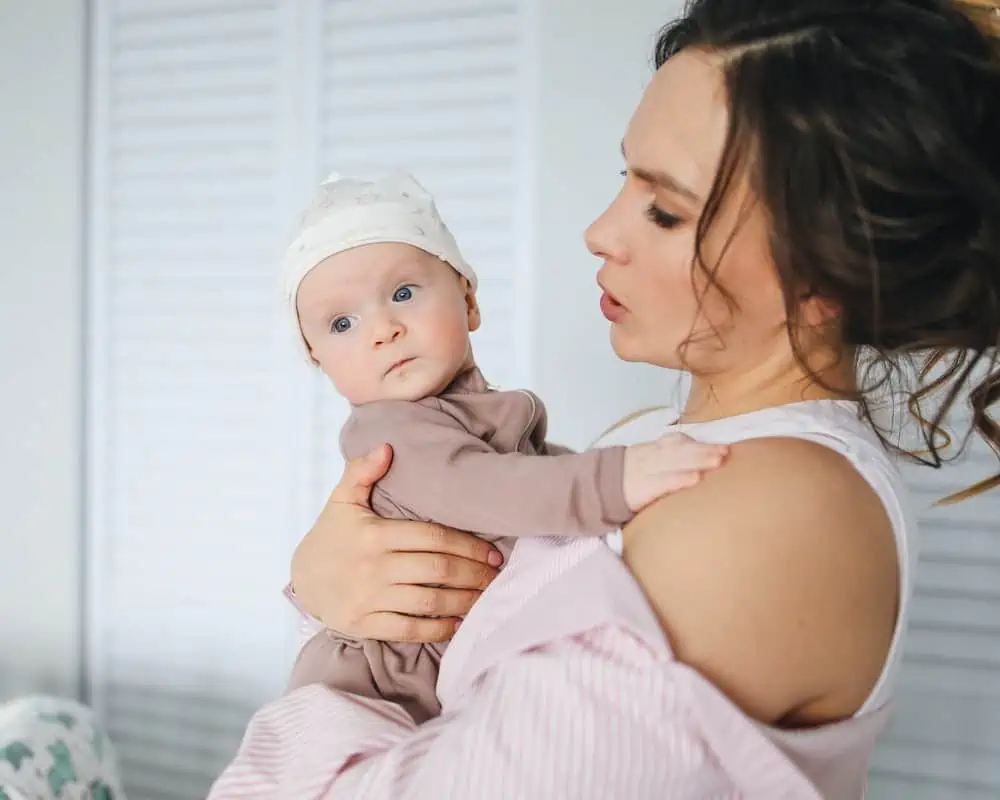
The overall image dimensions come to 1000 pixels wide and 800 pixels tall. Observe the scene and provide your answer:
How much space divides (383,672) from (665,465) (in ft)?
1.31

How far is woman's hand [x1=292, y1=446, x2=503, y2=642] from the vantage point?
38.3 inches

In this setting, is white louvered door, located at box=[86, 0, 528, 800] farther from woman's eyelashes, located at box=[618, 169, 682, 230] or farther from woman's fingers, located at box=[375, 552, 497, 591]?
woman's eyelashes, located at box=[618, 169, 682, 230]

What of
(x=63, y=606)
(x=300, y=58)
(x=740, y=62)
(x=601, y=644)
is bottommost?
(x=63, y=606)

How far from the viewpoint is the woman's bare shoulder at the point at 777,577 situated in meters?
0.69

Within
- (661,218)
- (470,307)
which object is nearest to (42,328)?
(470,307)

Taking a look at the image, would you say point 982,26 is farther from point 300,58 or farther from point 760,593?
point 300,58

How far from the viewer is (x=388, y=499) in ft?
3.43

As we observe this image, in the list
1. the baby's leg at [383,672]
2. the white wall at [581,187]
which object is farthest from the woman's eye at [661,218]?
the white wall at [581,187]

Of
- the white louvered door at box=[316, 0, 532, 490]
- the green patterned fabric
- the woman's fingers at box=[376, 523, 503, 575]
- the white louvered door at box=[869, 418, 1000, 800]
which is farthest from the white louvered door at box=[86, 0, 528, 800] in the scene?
the woman's fingers at box=[376, 523, 503, 575]

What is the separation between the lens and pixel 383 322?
1.03m

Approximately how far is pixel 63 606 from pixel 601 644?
77.7 inches

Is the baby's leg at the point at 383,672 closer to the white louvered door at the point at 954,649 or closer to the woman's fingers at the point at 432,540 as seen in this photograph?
the woman's fingers at the point at 432,540

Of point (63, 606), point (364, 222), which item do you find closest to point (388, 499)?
point (364, 222)

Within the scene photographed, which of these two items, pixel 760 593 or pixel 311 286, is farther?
pixel 311 286
